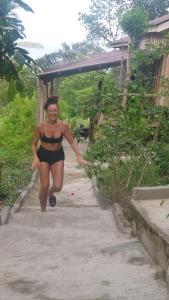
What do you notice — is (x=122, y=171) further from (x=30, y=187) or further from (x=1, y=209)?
(x=30, y=187)

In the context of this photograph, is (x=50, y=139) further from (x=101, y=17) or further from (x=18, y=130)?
(x=101, y=17)

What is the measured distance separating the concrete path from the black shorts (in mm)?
859

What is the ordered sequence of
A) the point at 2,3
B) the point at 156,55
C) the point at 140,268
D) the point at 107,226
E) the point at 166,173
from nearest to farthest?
the point at 2,3 → the point at 140,268 → the point at 107,226 → the point at 156,55 → the point at 166,173

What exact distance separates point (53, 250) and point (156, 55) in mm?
4245

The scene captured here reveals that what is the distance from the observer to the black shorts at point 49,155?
732 cm

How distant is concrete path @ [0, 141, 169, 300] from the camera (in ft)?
11.6

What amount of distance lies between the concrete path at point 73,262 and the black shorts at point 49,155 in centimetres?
86

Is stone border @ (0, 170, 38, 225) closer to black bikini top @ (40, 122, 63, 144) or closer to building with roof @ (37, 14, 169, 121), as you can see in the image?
black bikini top @ (40, 122, 63, 144)

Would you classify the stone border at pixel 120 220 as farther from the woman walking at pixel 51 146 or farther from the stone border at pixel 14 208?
the stone border at pixel 14 208

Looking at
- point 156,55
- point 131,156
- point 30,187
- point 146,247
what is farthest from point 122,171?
point 146,247

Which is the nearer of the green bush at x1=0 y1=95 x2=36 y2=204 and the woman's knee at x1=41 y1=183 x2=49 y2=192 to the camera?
the woman's knee at x1=41 y1=183 x2=49 y2=192

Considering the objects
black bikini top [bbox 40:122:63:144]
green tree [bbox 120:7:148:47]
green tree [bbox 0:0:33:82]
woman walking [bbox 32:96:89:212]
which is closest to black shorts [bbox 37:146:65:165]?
woman walking [bbox 32:96:89:212]

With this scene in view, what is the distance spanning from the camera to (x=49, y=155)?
7.32m

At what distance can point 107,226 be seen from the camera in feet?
20.5
